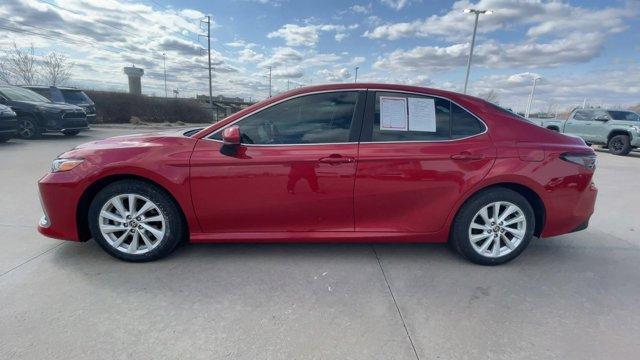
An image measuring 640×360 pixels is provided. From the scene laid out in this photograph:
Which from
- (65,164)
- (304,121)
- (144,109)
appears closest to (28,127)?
(65,164)

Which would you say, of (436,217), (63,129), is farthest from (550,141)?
(63,129)

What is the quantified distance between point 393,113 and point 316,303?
1678mm

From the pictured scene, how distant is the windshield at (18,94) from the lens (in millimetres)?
11047

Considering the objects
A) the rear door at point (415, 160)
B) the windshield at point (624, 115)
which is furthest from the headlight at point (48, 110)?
the windshield at point (624, 115)

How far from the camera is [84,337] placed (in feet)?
7.05

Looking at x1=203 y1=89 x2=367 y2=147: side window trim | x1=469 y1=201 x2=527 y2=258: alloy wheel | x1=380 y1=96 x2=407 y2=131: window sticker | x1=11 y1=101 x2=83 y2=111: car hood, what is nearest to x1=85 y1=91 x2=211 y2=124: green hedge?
x1=11 y1=101 x2=83 y2=111: car hood

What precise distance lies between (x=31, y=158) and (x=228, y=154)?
757cm

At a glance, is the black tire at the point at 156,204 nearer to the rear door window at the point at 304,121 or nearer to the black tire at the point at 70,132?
the rear door window at the point at 304,121

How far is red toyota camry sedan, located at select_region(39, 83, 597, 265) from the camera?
2.91 meters

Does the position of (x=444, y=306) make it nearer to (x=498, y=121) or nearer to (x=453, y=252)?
(x=453, y=252)

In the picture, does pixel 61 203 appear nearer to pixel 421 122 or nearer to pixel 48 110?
pixel 421 122

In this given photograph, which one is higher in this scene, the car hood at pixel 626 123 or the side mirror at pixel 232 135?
the car hood at pixel 626 123

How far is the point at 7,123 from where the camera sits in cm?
961

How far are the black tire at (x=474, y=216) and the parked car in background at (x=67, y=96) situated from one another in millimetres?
15030
